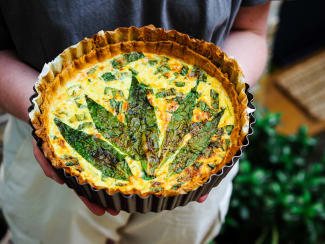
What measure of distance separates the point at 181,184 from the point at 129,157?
21cm

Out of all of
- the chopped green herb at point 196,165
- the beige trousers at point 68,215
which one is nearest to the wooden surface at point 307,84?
the beige trousers at point 68,215

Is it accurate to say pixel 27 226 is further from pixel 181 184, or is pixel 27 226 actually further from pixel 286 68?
pixel 286 68

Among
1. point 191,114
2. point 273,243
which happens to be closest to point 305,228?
point 273,243

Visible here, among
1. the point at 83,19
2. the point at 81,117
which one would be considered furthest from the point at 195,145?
the point at 83,19

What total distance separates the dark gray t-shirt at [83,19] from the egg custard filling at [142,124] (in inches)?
6.0

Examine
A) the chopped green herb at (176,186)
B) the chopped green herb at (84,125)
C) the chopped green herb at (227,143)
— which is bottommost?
the chopped green herb at (176,186)

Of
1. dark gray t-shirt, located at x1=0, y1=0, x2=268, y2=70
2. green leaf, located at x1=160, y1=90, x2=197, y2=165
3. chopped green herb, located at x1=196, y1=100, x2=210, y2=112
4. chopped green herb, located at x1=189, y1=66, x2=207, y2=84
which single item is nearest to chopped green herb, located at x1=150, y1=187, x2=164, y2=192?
green leaf, located at x1=160, y1=90, x2=197, y2=165

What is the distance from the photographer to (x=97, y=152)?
4.20ft

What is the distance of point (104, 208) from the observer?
4.08 ft

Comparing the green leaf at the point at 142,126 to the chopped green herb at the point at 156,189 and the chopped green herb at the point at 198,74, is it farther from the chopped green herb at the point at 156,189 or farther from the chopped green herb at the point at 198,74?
the chopped green herb at the point at 198,74

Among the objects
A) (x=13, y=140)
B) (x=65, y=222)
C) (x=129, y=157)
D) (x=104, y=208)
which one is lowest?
(x=65, y=222)

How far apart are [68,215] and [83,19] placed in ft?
2.71

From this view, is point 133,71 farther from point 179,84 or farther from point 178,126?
point 178,126

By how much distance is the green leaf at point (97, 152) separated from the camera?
124 centimetres
